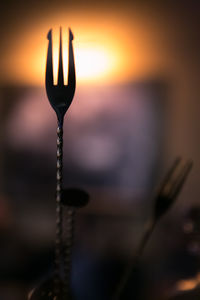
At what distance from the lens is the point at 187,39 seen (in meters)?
1.74

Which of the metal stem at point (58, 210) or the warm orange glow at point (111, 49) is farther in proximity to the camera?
the warm orange glow at point (111, 49)

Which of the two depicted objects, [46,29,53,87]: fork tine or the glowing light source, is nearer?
[46,29,53,87]: fork tine

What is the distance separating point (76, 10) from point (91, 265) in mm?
1627

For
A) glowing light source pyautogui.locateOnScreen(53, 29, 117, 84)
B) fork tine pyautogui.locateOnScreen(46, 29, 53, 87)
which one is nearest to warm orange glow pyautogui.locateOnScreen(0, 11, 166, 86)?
glowing light source pyautogui.locateOnScreen(53, 29, 117, 84)

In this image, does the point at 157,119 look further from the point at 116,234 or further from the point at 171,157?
the point at 116,234

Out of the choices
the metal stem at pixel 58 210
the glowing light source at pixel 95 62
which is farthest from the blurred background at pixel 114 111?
the metal stem at pixel 58 210

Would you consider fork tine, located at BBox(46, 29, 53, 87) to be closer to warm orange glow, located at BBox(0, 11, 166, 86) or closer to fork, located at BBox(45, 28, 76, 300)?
fork, located at BBox(45, 28, 76, 300)

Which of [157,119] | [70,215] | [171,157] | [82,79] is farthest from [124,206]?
[70,215]

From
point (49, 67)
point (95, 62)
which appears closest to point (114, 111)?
point (95, 62)

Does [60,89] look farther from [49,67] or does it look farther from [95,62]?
[95,62]

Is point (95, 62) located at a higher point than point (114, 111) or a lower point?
higher

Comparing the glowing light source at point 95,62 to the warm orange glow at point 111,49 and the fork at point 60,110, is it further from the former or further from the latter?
the fork at point 60,110

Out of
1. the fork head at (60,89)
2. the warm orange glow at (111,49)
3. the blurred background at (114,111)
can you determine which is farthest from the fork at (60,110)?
the warm orange glow at (111,49)

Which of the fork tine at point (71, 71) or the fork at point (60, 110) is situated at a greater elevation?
the fork tine at point (71, 71)
